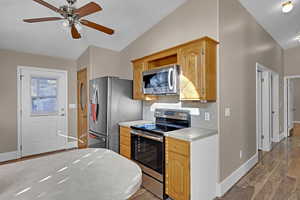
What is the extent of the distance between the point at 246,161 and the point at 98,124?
9.59 ft

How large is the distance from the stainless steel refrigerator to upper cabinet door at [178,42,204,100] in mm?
1316

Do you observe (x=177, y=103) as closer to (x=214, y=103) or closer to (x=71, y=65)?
(x=214, y=103)

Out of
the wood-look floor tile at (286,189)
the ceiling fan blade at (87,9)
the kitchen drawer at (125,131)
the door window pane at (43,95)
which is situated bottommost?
the wood-look floor tile at (286,189)

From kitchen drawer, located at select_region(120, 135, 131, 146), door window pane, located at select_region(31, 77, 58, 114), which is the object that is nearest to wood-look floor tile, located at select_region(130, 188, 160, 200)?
kitchen drawer, located at select_region(120, 135, 131, 146)

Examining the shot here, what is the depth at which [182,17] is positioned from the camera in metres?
2.85

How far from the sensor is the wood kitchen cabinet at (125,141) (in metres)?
2.88

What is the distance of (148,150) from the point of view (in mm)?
2508

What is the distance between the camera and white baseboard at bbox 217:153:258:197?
2.32m

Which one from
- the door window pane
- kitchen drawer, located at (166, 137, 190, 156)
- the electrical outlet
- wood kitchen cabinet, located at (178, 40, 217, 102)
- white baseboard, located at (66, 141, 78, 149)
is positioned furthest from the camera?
white baseboard, located at (66, 141, 78, 149)

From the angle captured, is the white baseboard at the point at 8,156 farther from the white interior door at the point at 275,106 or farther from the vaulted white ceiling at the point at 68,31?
the white interior door at the point at 275,106

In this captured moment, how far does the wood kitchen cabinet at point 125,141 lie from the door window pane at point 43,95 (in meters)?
2.38

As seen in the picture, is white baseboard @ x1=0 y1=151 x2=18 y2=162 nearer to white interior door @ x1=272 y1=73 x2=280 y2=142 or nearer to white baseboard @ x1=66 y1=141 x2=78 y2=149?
white baseboard @ x1=66 y1=141 x2=78 y2=149

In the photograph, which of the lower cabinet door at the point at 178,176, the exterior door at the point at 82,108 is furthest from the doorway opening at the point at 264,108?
the exterior door at the point at 82,108

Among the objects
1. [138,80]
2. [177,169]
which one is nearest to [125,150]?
[177,169]
